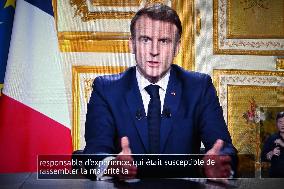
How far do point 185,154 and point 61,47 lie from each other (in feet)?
2.94

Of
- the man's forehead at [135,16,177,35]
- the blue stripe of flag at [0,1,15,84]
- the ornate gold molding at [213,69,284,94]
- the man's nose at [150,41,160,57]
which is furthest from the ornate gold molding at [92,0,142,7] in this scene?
the ornate gold molding at [213,69,284,94]

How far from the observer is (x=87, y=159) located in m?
2.10

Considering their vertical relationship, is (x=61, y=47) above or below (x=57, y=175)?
above

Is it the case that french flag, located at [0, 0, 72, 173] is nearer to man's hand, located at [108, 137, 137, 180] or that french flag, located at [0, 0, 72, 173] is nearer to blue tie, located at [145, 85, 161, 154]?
man's hand, located at [108, 137, 137, 180]

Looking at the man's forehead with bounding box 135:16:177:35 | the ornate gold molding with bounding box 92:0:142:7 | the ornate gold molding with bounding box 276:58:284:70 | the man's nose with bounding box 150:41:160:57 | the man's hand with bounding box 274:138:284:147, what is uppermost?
the ornate gold molding with bounding box 92:0:142:7

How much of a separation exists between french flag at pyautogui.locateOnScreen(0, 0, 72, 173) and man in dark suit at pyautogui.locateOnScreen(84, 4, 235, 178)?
0.21 meters

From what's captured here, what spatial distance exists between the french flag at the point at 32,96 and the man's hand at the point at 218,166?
75cm

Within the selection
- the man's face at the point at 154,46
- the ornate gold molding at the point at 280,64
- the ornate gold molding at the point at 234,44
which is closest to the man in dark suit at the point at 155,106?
the man's face at the point at 154,46

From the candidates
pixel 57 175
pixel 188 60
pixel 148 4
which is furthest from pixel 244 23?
pixel 57 175

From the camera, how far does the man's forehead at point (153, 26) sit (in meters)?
2.16

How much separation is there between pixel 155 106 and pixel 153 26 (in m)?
0.43

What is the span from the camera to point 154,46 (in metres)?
2.16

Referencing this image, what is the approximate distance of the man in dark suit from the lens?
84.0 inches

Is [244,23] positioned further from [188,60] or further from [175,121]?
[175,121]
